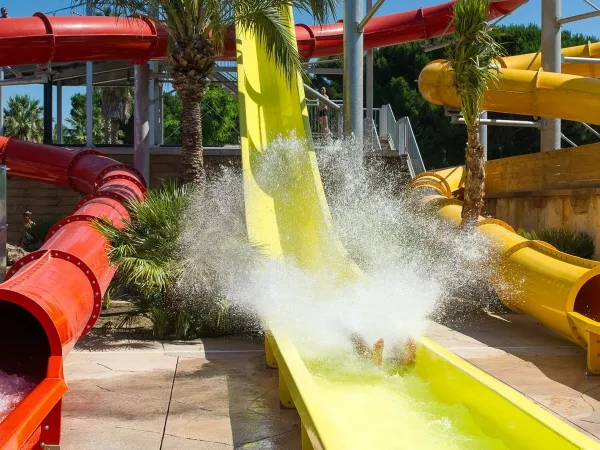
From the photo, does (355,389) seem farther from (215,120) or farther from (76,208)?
(215,120)

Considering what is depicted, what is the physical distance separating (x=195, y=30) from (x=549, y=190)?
519 centimetres

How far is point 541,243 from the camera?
773cm

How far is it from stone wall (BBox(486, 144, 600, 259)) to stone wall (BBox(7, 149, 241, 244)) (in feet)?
14.3

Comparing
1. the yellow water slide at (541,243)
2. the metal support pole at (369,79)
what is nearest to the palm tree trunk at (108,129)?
the metal support pole at (369,79)

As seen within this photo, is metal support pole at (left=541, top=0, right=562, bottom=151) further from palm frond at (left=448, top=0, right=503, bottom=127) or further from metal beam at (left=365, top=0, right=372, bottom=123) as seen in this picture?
palm frond at (left=448, top=0, right=503, bottom=127)

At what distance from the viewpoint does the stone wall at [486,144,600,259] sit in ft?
31.0

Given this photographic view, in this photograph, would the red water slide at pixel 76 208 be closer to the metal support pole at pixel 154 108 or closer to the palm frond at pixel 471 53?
the metal support pole at pixel 154 108

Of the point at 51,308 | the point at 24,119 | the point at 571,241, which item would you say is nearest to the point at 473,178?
the point at 571,241

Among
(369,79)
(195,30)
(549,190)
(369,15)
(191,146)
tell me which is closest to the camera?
(191,146)

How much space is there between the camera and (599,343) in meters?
5.72

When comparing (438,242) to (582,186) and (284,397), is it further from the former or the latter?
(284,397)

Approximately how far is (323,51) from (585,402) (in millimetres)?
9084

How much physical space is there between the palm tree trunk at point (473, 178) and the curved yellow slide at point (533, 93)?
215cm

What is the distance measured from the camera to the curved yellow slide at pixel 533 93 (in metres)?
10.4
